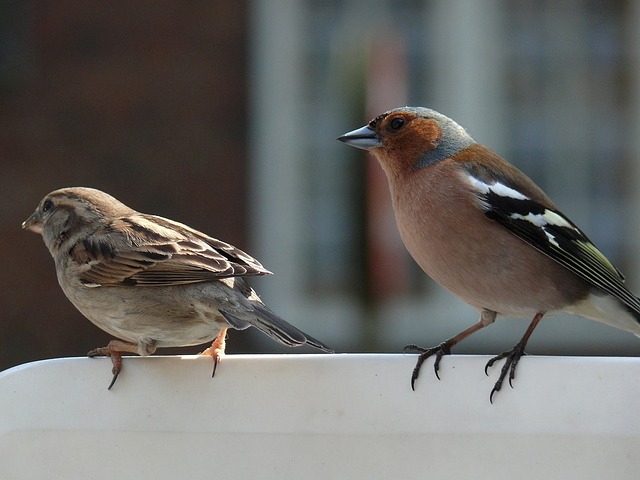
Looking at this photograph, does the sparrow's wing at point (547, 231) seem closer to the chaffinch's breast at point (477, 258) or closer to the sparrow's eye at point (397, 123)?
the chaffinch's breast at point (477, 258)

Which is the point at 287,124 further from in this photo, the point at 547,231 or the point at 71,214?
the point at 547,231

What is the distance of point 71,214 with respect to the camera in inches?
171

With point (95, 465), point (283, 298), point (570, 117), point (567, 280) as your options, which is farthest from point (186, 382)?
point (570, 117)

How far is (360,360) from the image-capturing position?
8.45ft

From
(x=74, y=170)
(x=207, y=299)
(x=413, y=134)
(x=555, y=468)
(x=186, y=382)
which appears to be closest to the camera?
(x=555, y=468)

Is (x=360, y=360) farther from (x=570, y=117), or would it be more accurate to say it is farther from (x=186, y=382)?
(x=570, y=117)

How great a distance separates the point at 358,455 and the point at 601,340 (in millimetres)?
7013

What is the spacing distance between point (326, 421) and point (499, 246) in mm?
1337

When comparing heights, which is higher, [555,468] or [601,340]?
[555,468]

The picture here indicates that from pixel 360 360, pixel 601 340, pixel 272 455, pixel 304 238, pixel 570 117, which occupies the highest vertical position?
pixel 360 360

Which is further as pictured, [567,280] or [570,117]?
[570,117]

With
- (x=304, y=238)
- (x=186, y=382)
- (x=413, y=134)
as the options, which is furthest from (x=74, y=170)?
(x=186, y=382)

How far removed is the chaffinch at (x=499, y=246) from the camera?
3.61 meters

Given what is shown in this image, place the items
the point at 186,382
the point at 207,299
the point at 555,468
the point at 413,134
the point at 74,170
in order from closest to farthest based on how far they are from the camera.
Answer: the point at 555,468 → the point at 186,382 → the point at 207,299 → the point at 413,134 → the point at 74,170
